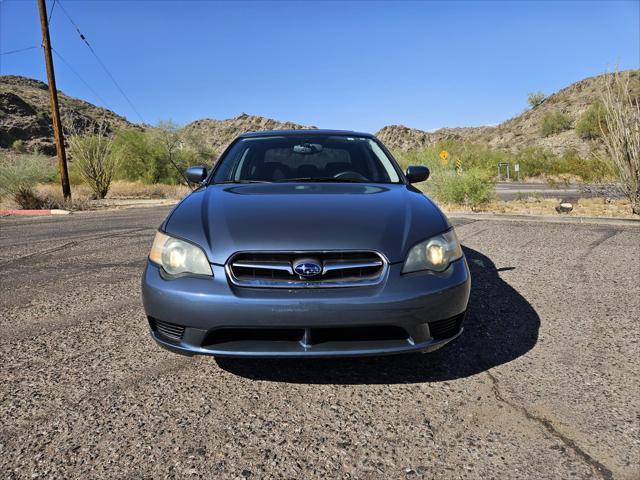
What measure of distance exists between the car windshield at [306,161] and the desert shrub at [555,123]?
214ft

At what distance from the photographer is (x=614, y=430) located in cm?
198

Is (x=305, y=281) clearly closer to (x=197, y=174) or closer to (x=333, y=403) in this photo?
(x=333, y=403)

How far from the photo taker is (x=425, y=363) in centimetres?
266

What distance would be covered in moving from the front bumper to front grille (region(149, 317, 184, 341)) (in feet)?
0.06

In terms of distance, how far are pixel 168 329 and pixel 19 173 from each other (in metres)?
18.2

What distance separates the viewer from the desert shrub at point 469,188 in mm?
13383

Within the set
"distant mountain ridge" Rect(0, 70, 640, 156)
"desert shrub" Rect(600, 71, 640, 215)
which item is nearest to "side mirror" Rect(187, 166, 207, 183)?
"desert shrub" Rect(600, 71, 640, 215)

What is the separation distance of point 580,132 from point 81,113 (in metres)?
68.1

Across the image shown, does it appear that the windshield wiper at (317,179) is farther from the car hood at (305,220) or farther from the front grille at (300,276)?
the front grille at (300,276)

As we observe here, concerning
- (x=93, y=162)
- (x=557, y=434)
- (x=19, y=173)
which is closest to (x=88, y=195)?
(x=93, y=162)

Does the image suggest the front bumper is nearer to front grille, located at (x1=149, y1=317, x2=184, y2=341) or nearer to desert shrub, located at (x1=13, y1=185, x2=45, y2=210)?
front grille, located at (x1=149, y1=317, x2=184, y2=341)

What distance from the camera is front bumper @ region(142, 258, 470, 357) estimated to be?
2047 millimetres

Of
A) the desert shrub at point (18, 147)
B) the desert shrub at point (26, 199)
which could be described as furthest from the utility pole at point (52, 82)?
the desert shrub at point (18, 147)

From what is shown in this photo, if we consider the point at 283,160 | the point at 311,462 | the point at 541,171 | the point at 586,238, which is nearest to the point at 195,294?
the point at 311,462
